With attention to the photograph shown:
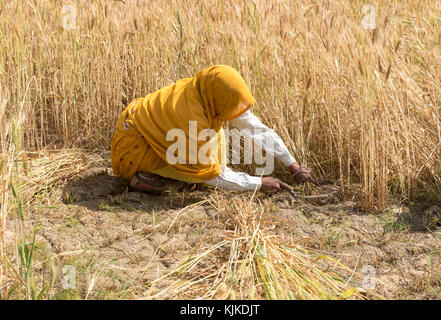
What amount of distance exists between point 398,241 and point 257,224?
2.16 ft

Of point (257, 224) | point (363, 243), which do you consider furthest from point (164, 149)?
point (363, 243)

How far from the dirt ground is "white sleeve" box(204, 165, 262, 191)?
60mm

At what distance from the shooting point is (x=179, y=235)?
100 inches

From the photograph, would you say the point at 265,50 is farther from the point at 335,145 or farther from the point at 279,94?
the point at 335,145

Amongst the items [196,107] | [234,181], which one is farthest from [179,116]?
[234,181]

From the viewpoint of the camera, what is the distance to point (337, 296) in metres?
2.02

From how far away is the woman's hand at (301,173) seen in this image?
286cm

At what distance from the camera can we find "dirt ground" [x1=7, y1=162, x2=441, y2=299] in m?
2.19

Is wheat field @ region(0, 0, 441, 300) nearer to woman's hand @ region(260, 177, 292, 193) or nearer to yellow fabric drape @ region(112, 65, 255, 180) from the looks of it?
woman's hand @ region(260, 177, 292, 193)

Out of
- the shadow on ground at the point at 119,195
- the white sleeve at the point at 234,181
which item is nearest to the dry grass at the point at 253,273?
the white sleeve at the point at 234,181

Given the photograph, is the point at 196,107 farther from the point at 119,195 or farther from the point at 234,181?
the point at 119,195

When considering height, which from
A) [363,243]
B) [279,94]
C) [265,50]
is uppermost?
Answer: [265,50]

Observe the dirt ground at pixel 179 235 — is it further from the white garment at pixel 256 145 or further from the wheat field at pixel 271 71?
the wheat field at pixel 271 71
